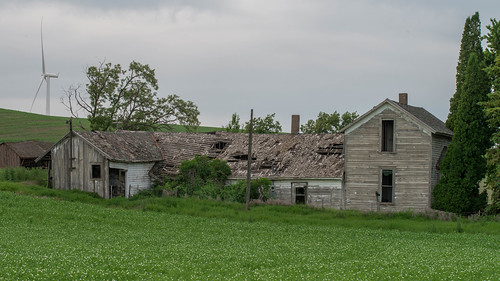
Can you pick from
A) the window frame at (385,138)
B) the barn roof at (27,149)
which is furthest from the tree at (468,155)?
the barn roof at (27,149)

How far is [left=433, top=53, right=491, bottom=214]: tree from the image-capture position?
129ft

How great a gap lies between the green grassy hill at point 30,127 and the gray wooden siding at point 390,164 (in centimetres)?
5275

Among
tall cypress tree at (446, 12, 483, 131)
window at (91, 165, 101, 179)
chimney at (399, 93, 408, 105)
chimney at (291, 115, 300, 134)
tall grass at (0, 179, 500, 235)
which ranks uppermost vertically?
tall cypress tree at (446, 12, 483, 131)

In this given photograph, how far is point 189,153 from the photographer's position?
51.9m

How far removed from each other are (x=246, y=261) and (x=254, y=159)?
2791cm

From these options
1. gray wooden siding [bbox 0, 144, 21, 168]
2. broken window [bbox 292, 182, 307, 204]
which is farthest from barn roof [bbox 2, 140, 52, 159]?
broken window [bbox 292, 182, 307, 204]

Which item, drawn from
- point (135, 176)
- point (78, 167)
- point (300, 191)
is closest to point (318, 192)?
point (300, 191)

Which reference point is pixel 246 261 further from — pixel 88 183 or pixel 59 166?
pixel 59 166

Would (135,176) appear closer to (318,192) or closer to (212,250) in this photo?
(318,192)

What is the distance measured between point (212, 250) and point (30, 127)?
8711 centimetres

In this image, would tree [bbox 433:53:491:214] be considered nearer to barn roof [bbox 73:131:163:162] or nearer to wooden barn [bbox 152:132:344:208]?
wooden barn [bbox 152:132:344:208]

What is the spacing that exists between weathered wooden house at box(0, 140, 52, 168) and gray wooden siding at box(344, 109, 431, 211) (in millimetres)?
37054

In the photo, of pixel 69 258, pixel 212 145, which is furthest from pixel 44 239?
pixel 212 145

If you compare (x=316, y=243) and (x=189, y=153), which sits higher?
(x=189, y=153)
